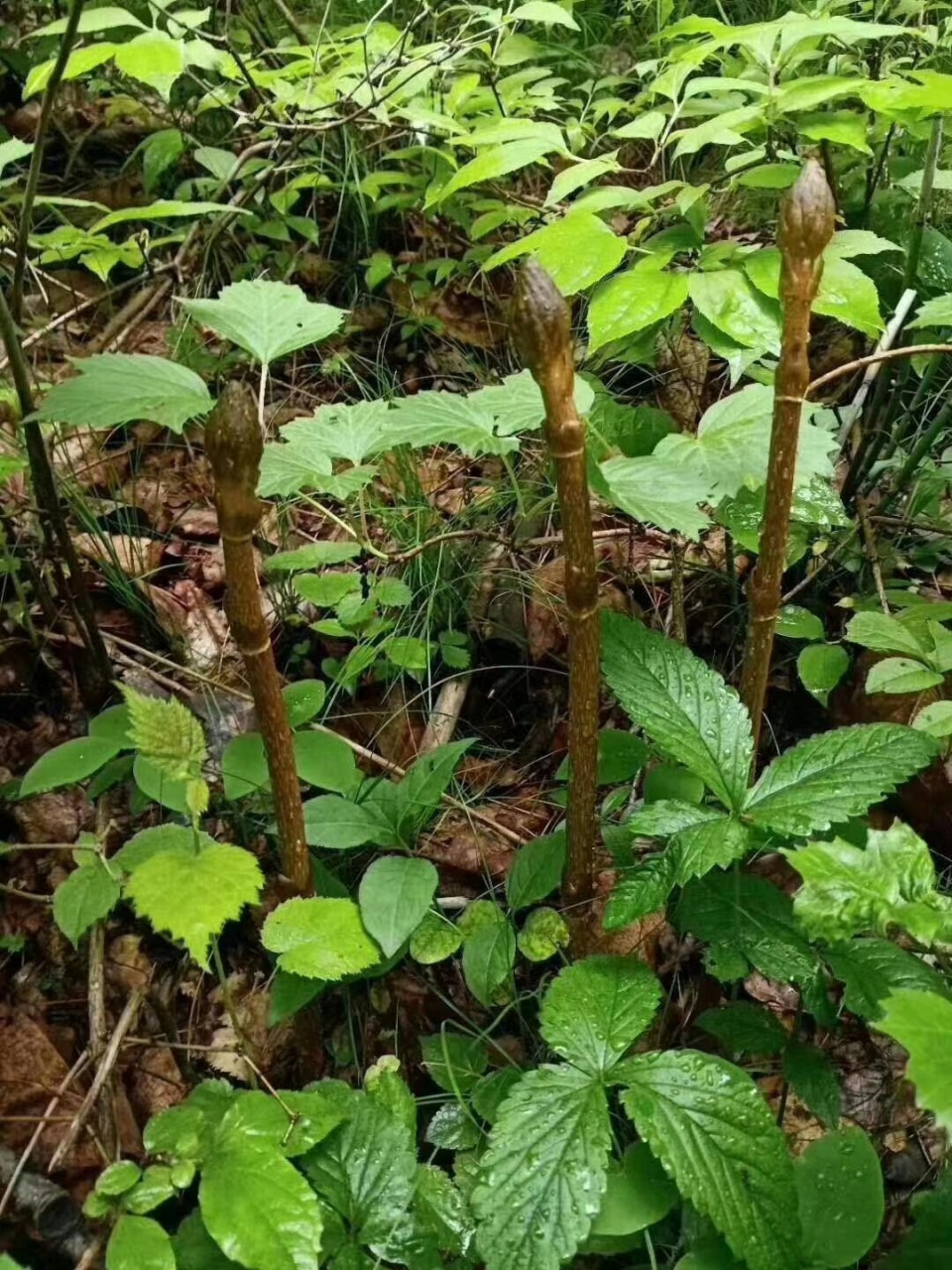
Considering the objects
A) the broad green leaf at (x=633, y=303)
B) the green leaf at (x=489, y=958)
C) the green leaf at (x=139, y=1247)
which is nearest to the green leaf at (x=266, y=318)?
the broad green leaf at (x=633, y=303)

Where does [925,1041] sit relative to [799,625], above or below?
above

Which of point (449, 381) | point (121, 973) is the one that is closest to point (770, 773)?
point (121, 973)

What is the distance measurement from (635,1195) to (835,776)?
490mm

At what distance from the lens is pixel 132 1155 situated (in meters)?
1.16

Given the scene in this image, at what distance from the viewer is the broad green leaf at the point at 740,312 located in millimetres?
1150

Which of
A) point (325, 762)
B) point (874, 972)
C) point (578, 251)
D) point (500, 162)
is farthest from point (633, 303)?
point (874, 972)

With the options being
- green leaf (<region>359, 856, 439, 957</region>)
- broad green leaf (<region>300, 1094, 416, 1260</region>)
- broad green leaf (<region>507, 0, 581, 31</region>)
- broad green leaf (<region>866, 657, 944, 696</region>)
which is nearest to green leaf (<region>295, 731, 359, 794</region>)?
green leaf (<region>359, 856, 439, 957</region>)

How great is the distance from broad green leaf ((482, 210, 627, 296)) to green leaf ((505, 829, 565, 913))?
→ 715mm

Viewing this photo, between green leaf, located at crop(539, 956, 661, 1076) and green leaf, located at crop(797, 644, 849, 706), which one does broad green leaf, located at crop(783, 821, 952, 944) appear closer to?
green leaf, located at crop(539, 956, 661, 1076)

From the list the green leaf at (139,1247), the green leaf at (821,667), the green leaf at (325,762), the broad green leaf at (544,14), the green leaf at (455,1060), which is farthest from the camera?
the broad green leaf at (544,14)

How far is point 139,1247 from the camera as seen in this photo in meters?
A: 0.89

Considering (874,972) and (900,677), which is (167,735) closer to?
(874,972)

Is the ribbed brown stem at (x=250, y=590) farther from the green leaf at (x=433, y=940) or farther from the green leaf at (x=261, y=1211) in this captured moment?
the green leaf at (x=261, y=1211)

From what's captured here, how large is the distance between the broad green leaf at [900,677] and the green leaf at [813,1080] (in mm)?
476
